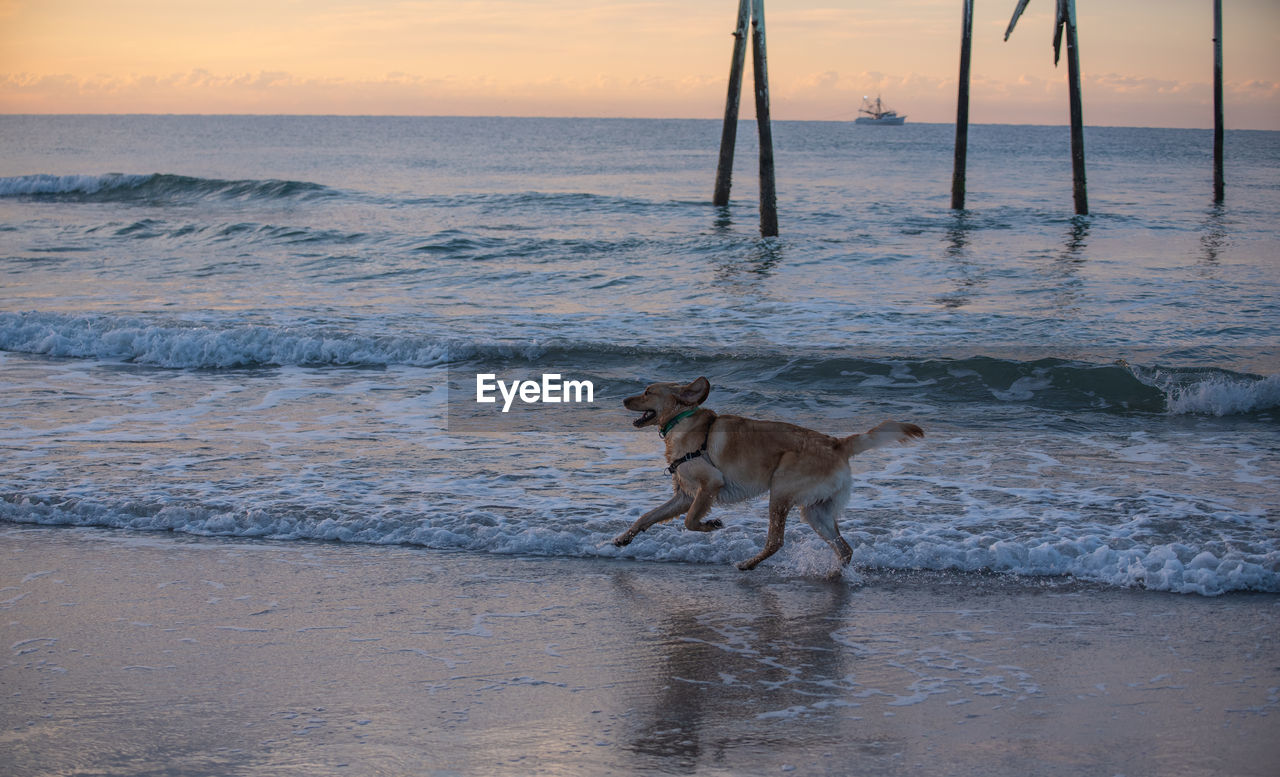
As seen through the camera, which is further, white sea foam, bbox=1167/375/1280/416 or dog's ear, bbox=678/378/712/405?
white sea foam, bbox=1167/375/1280/416

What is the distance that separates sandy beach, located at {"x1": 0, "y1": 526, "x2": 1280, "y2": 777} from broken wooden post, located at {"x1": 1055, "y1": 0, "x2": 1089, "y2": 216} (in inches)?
818

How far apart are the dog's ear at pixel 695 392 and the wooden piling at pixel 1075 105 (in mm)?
20989

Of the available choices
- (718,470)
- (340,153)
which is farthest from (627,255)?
(340,153)

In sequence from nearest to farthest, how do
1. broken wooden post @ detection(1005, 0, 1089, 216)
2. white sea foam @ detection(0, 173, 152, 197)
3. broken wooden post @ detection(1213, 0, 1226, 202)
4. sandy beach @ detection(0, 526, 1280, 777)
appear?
sandy beach @ detection(0, 526, 1280, 777), broken wooden post @ detection(1005, 0, 1089, 216), broken wooden post @ detection(1213, 0, 1226, 202), white sea foam @ detection(0, 173, 152, 197)

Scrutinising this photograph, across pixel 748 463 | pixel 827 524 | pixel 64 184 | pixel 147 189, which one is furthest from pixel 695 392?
pixel 64 184

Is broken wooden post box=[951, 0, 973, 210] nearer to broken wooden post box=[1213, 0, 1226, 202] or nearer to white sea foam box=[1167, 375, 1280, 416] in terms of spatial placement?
broken wooden post box=[1213, 0, 1226, 202]

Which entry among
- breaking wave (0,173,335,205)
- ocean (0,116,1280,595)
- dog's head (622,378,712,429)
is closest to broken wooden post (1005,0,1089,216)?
ocean (0,116,1280,595)

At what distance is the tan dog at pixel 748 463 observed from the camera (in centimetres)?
567

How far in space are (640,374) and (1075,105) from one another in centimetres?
1760

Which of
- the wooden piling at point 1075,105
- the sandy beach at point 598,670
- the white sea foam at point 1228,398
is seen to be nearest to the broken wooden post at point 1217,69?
the wooden piling at point 1075,105

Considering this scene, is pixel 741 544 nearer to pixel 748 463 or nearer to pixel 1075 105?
pixel 748 463

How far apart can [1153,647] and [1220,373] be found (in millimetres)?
7590

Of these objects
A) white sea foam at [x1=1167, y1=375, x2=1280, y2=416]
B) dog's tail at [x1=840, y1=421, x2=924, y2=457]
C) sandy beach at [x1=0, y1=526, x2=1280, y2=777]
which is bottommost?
sandy beach at [x1=0, y1=526, x2=1280, y2=777]

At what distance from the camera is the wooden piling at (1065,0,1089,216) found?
75.4ft
